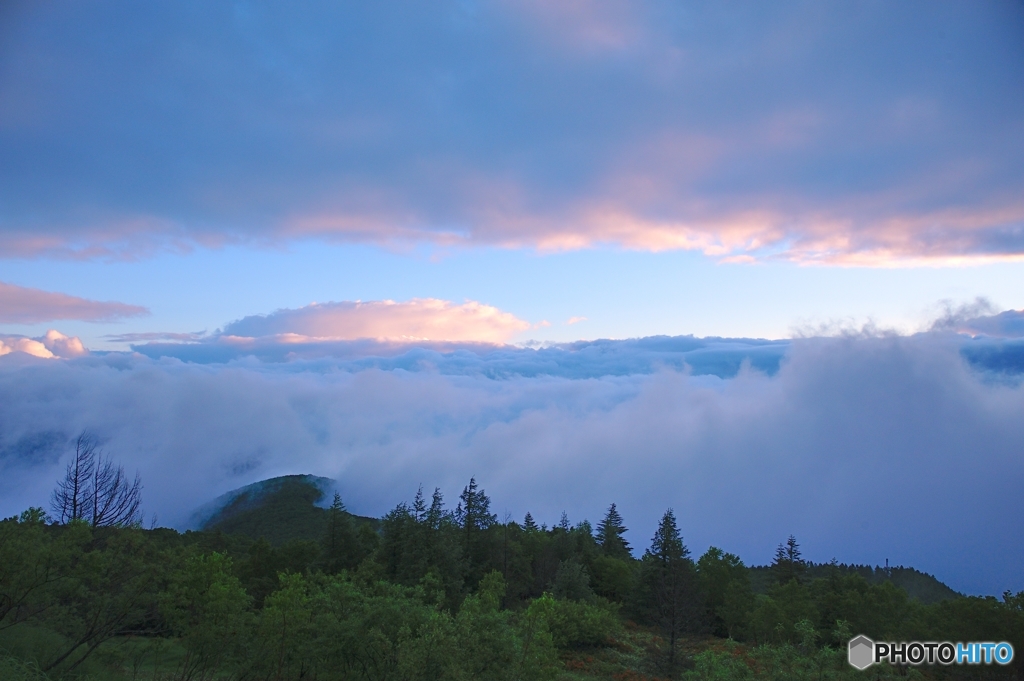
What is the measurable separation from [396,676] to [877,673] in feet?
48.8

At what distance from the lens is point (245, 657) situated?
64.2ft

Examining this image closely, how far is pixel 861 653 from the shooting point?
18.4 m

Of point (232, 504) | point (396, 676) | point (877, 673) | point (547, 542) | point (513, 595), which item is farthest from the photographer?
point (232, 504)

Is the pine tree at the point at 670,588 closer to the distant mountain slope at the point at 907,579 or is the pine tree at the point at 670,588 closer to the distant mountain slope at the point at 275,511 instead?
the distant mountain slope at the point at 907,579

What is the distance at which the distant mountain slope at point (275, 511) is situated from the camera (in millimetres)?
132500

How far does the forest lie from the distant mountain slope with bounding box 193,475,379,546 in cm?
7924

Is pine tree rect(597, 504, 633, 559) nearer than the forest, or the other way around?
the forest

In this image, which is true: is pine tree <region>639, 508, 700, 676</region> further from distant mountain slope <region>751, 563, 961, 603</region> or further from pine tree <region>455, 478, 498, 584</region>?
distant mountain slope <region>751, 563, 961, 603</region>

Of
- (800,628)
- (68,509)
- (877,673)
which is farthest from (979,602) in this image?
(68,509)

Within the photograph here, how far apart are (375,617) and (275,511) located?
497 feet

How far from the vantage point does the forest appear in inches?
695

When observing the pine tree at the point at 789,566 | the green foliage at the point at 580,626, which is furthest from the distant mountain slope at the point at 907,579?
the green foliage at the point at 580,626

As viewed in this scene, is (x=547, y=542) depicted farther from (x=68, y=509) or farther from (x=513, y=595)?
(x=68, y=509)

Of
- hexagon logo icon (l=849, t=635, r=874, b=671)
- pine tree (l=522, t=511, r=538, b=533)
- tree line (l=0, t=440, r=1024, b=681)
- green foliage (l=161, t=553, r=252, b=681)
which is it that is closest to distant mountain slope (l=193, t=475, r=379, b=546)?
pine tree (l=522, t=511, r=538, b=533)
